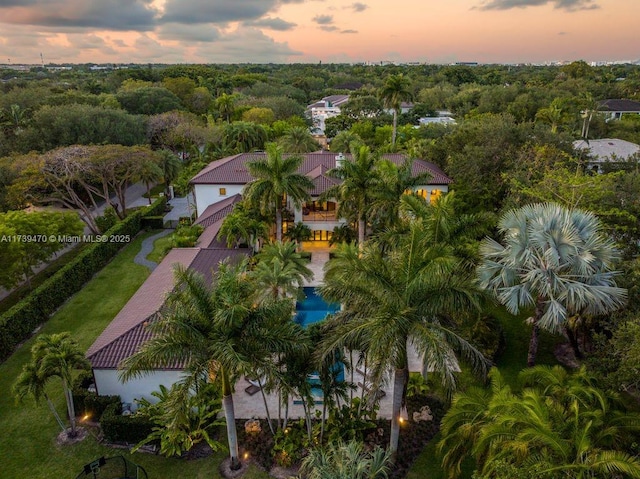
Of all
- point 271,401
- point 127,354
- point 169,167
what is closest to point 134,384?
point 127,354

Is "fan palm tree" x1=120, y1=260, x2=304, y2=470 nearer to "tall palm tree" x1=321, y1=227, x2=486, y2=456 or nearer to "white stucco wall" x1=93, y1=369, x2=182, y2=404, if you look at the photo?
"tall palm tree" x1=321, y1=227, x2=486, y2=456

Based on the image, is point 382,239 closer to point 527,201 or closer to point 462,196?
point 527,201

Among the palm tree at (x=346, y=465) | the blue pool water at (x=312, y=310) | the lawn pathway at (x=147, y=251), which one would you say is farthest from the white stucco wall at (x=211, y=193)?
the palm tree at (x=346, y=465)

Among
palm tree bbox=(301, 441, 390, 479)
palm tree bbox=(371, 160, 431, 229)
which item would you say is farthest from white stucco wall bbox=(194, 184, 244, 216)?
palm tree bbox=(301, 441, 390, 479)

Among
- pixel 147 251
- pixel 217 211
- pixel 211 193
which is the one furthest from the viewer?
pixel 211 193

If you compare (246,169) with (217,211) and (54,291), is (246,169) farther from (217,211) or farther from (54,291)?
(54,291)

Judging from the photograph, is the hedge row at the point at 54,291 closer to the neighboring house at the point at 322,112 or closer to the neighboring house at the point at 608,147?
the neighboring house at the point at 608,147

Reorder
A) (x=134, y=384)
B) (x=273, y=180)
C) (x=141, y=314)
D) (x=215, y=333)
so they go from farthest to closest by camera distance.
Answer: (x=273, y=180), (x=141, y=314), (x=134, y=384), (x=215, y=333)
